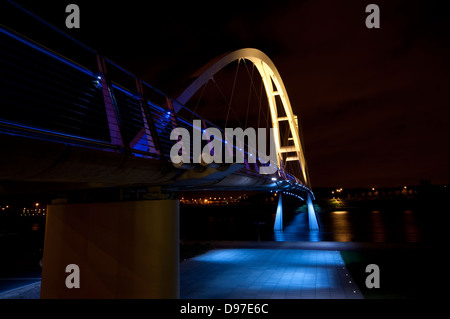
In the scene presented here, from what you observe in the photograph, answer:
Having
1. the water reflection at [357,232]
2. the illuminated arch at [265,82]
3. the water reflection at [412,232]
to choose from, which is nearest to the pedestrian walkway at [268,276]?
the illuminated arch at [265,82]

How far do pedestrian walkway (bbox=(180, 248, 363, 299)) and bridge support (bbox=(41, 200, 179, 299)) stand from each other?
3676 mm

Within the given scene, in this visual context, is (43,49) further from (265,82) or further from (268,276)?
(265,82)

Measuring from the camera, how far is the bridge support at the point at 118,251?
5629 millimetres

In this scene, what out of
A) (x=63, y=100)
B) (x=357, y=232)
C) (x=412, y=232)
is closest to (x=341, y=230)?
(x=357, y=232)

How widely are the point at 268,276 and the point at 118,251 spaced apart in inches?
282

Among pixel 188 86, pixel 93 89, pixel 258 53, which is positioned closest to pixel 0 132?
pixel 93 89

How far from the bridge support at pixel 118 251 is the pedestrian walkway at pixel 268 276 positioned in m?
3.68

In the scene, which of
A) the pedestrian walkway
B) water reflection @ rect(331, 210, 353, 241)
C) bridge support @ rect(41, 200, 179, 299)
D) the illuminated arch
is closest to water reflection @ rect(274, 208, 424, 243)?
water reflection @ rect(331, 210, 353, 241)

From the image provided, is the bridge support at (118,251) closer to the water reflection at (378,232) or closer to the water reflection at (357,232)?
the water reflection at (357,232)

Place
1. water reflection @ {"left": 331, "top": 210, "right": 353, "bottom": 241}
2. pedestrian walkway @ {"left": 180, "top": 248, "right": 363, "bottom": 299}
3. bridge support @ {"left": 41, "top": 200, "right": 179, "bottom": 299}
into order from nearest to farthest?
bridge support @ {"left": 41, "top": 200, "right": 179, "bottom": 299}
pedestrian walkway @ {"left": 180, "top": 248, "right": 363, "bottom": 299}
water reflection @ {"left": 331, "top": 210, "right": 353, "bottom": 241}

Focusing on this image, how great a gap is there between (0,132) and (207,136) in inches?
195

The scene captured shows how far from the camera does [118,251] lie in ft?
18.8

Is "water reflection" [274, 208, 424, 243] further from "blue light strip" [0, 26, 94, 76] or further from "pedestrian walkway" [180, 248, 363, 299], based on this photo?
"blue light strip" [0, 26, 94, 76]

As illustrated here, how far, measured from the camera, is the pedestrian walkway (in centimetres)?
912
